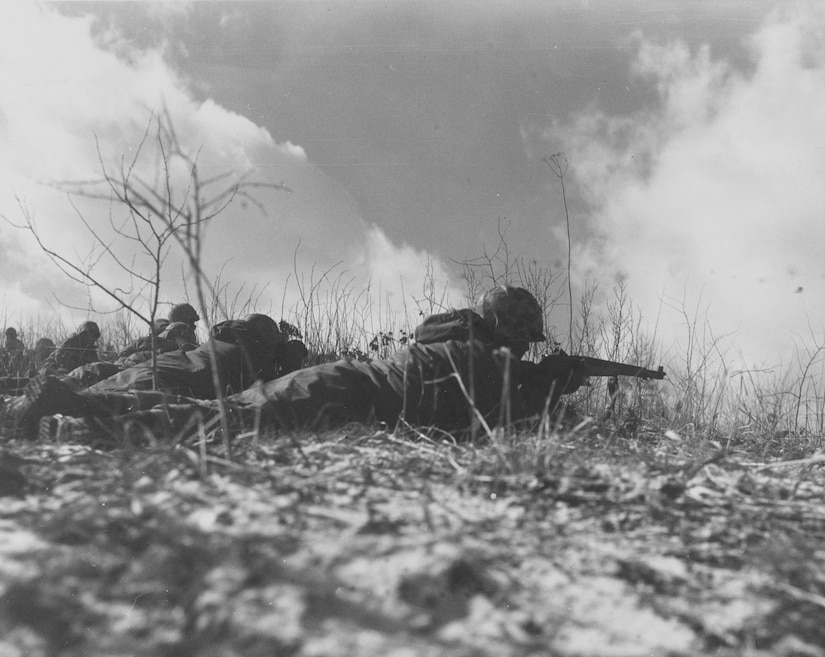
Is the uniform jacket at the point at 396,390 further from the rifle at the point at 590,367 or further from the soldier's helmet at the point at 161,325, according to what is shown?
the soldier's helmet at the point at 161,325

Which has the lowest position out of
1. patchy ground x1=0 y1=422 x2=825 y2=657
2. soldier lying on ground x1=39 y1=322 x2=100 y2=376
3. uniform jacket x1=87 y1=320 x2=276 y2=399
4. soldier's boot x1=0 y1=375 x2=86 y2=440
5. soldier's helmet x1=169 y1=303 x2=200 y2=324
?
patchy ground x1=0 y1=422 x2=825 y2=657

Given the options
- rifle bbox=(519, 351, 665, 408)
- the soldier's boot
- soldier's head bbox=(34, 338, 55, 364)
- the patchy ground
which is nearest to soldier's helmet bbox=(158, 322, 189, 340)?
soldier's head bbox=(34, 338, 55, 364)

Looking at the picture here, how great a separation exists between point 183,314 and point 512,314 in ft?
13.9

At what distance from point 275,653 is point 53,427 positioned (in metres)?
2.42

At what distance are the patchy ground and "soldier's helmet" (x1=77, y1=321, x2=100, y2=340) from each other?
219 inches

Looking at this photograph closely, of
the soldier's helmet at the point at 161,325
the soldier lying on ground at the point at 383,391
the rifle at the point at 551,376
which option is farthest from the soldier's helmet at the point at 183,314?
the rifle at the point at 551,376

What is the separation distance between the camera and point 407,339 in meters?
7.28

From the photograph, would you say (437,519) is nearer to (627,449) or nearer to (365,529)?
(365,529)

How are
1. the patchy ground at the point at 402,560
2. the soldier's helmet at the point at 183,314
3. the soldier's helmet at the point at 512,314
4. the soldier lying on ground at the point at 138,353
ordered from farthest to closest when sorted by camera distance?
the soldier's helmet at the point at 183,314
the soldier lying on ground at the point at 138,353
the soldier's helmet at the point at 512,314
the patchy ground at the point at 402,560

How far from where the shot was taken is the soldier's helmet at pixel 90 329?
7.52 meters

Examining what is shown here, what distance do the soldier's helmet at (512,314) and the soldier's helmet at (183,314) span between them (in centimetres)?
393

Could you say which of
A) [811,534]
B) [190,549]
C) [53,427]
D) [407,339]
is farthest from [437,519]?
[407,339]

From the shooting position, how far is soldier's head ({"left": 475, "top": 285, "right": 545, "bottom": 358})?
4555 millimetres

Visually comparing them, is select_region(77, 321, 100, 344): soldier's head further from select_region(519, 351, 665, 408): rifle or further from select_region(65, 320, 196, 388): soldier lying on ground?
select_region(519, 351, 665, 408): rifle
